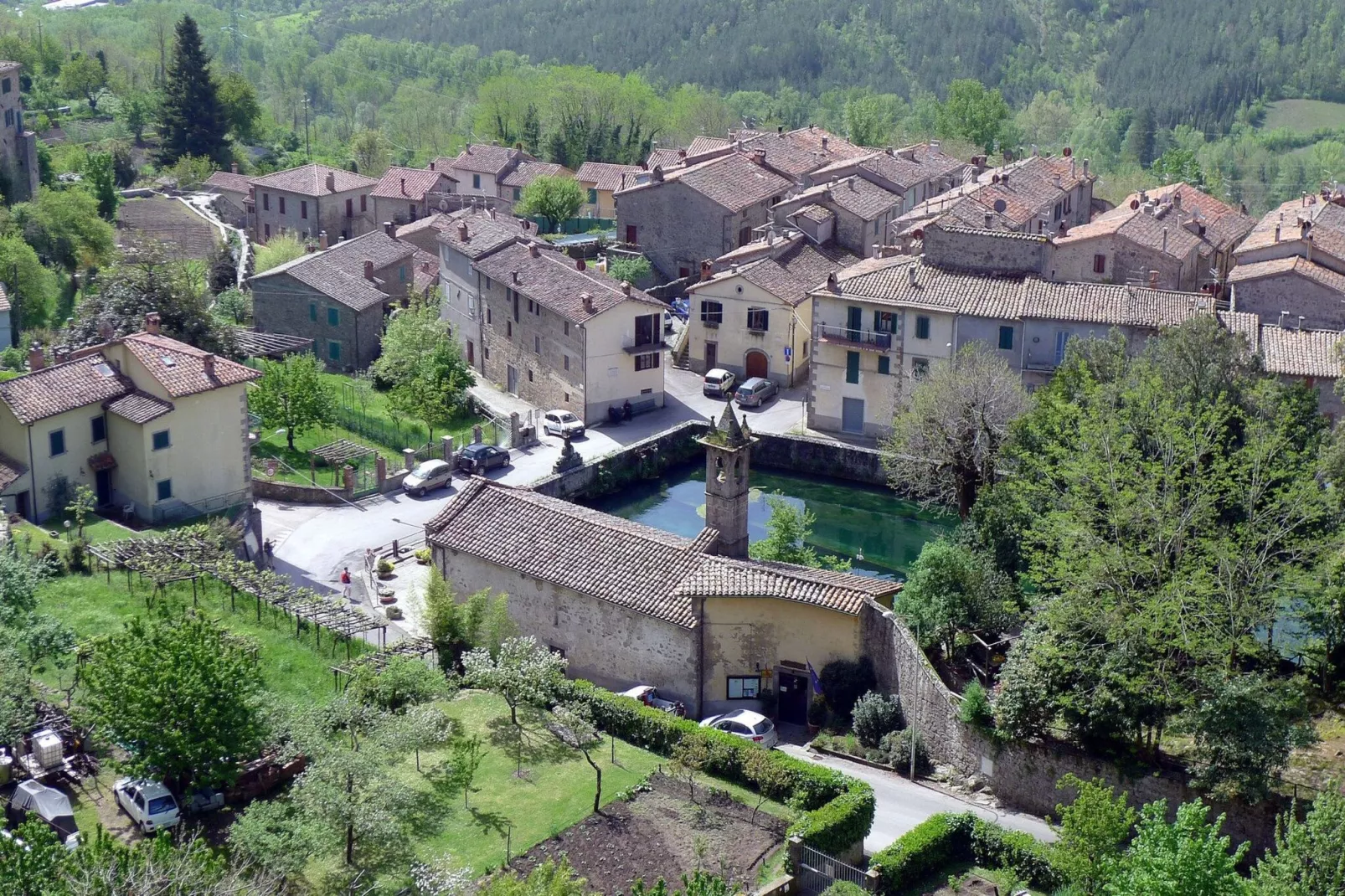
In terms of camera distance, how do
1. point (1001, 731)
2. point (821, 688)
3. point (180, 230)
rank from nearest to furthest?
point (1001, 731) → point (821, 688) → point (180, 230)

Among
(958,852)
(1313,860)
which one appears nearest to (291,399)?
(958,852)

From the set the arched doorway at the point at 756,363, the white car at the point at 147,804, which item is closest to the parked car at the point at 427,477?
the arched doorway at the point at 756,363

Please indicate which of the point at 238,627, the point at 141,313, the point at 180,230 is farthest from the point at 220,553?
the point at 180,230

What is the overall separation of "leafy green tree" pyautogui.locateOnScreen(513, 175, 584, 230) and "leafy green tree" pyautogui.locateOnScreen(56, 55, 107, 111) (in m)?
45.1

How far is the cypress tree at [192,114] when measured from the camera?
10112cm

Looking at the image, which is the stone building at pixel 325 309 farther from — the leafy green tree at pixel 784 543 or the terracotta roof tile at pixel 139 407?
the leafy green tree at pixel 784 543

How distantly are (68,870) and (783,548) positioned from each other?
24.2 metres

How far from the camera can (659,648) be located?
131 ft

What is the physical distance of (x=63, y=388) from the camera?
4706 centimetres

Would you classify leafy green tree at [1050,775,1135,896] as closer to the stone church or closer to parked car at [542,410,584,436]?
the stone church

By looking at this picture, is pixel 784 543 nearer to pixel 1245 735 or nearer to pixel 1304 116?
pixel 1245 735

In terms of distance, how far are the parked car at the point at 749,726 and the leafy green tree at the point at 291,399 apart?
83.6ft

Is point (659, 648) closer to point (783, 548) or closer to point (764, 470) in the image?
point (783, 548)

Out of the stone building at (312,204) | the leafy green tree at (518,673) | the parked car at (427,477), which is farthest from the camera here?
the stone building at (312,204)
